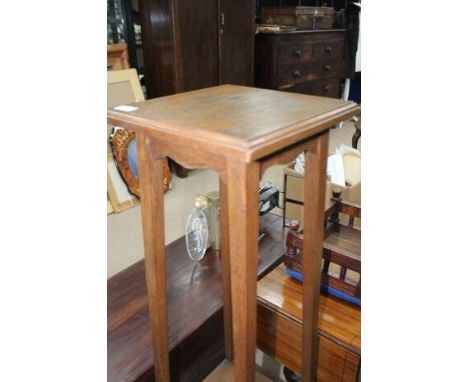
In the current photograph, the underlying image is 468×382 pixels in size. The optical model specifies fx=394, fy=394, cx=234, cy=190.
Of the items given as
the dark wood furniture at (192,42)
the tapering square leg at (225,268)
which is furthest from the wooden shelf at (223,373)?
the dark wood furniture at (192,42)

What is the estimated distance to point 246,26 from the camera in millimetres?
2697

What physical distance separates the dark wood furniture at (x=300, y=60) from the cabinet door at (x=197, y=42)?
0.65 metres

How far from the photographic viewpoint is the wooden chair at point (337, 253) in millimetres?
1060

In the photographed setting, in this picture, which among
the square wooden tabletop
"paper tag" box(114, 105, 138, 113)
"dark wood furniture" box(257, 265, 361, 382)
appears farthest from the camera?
"dark wood furniture" box(257, 265, 361, 382)

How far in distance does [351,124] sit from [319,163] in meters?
3.38

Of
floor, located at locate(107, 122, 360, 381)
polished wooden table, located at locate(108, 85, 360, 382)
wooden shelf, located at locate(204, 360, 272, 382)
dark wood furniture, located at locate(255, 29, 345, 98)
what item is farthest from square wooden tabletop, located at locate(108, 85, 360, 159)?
dark wood furniture, located at locate(255, 29, 345, 98)

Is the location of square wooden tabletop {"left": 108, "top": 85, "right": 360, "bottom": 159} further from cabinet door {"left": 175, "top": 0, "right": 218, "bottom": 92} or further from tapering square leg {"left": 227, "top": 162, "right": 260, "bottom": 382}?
cabinet door {"left": 175, "top": 0, "right": 218, "bottom": 92}

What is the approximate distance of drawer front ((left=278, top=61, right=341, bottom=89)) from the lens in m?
3.15

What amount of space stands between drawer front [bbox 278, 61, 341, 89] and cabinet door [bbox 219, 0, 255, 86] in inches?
16.6

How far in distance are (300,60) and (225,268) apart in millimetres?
2631

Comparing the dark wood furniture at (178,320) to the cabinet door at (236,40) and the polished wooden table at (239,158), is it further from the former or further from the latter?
the cabinet door at (236,40)

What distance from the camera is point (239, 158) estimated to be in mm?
578

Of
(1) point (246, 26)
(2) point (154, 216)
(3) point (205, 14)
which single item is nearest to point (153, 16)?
(3) point (205, 14)

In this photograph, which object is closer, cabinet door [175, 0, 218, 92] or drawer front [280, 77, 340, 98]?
cabinet door [175, 0, 218, 92]
